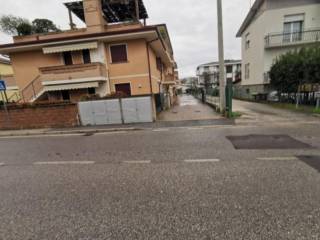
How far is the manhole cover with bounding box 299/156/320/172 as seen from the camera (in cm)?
414

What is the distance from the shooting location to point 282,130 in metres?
7.69

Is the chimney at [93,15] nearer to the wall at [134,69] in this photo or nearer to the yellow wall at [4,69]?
the wall at [134,69]

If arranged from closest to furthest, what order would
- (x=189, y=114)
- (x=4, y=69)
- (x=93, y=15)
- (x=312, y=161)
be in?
(x=312, y=161), (x=189, y=114), (x=93, y=15), (x=4, y=69)

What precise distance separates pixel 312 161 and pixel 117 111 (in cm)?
925

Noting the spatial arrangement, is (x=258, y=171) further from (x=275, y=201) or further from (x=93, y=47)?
(x=93, y=47)

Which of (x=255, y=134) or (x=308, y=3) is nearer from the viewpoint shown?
(x=255, y=134)

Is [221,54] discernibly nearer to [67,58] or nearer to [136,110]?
[136,110]

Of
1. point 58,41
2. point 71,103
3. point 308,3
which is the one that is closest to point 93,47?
point 58,41

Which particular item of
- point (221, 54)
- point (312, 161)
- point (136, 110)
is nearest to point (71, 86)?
point (136, 110)

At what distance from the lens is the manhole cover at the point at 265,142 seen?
565cm

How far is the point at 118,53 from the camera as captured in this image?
48.7 ft

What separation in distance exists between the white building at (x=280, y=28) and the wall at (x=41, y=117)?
2016cm

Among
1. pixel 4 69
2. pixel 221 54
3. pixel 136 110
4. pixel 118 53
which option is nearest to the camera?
pixel 136 110

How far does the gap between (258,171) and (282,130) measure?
477cm
